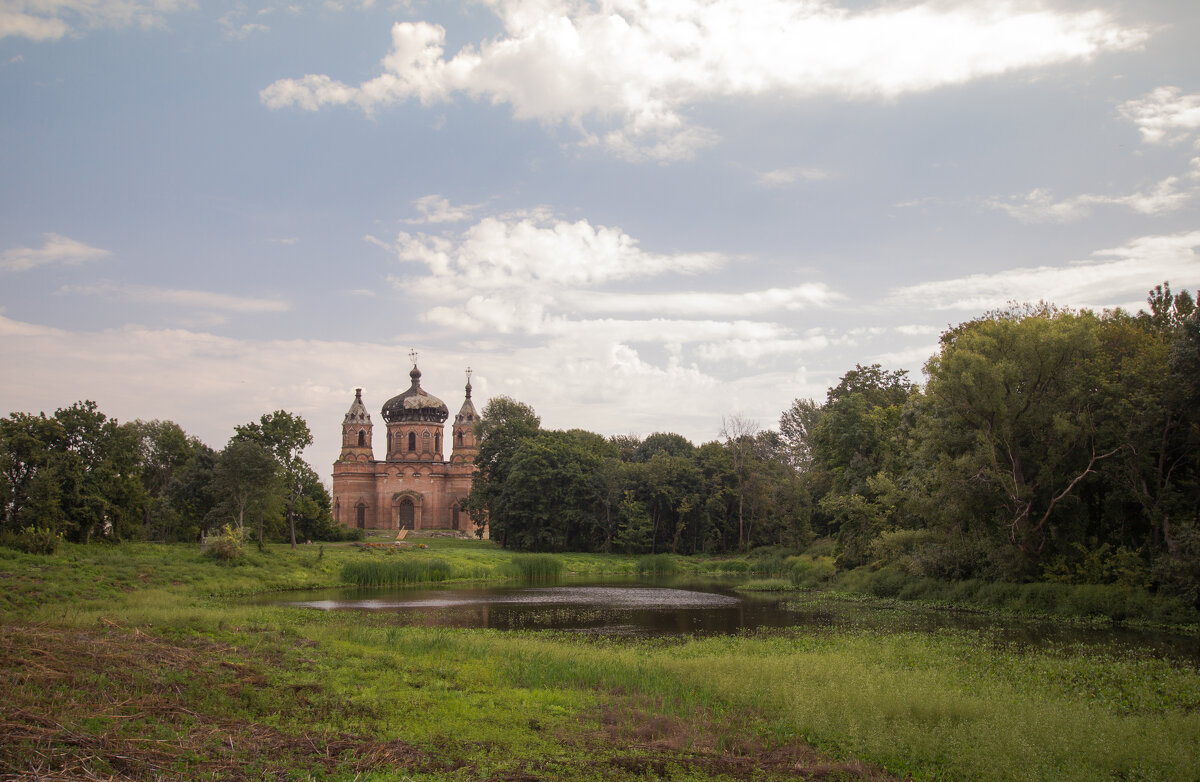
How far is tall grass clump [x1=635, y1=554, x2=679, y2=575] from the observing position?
56938 mm

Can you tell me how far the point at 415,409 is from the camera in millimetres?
82438

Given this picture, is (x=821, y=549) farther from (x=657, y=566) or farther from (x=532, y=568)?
(x=532, y=568)

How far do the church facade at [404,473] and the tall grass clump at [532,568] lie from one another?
24.7 meters

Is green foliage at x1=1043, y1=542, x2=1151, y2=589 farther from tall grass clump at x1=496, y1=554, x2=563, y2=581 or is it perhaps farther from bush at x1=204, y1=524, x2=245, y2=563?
bush at x1=204, y1=524, x2=245, y2=563

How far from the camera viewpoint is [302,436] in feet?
175

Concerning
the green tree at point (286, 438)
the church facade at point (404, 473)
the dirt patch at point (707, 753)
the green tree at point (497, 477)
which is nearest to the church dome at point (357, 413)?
the church facade at point (404, 473)

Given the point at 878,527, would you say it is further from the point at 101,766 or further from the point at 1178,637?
the point at 101,766

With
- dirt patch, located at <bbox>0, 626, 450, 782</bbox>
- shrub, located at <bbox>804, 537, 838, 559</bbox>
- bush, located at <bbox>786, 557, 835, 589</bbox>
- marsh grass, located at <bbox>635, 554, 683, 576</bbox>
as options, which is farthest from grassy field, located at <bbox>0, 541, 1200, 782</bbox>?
marsh grass, located at <bbox>635, 554, 683, 576</bbox>

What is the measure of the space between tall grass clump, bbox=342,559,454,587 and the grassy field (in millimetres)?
22354

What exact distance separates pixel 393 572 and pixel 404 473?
36.4 meters

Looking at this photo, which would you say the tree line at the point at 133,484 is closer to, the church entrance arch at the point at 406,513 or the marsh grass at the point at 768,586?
the church entrance arch at the point at 406,513

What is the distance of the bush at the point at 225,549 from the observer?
3894cm

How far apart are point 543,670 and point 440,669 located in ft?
6.65

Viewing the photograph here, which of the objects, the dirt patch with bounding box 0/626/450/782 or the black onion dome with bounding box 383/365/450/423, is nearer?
the dirt patch with bounding box 0/626/450/782
